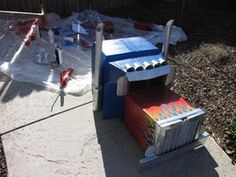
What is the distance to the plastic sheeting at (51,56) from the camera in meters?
3.93

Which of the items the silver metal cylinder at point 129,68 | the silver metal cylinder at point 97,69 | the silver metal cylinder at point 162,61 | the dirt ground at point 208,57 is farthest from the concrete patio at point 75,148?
the silver metal cylinder at point 162,61

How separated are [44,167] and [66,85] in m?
1.36

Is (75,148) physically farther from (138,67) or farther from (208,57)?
(208,57)

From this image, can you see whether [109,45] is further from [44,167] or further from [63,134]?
[44,167]

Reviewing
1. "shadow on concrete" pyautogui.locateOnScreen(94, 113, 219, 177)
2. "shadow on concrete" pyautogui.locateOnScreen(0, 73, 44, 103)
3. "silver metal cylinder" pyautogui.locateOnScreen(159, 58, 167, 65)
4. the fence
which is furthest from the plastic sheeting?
"silver metal cylinder" pyautogui.locateOnScreen(159, 58, 167, 65)

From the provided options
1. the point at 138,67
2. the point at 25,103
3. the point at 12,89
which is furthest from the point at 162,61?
the point at 12,89

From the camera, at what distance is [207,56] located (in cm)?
461

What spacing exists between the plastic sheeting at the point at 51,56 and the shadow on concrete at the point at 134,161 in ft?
3.09

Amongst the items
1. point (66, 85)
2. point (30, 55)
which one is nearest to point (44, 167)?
point (66, 85)

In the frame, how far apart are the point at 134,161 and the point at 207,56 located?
2.50 metres

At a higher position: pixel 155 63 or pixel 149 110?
pixel 155 63

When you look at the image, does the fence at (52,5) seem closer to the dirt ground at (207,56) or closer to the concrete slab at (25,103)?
the dirt ground at (207,56)

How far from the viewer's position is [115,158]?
290 cm

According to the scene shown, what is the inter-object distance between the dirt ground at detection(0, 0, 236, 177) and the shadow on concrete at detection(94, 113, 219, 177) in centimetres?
37
